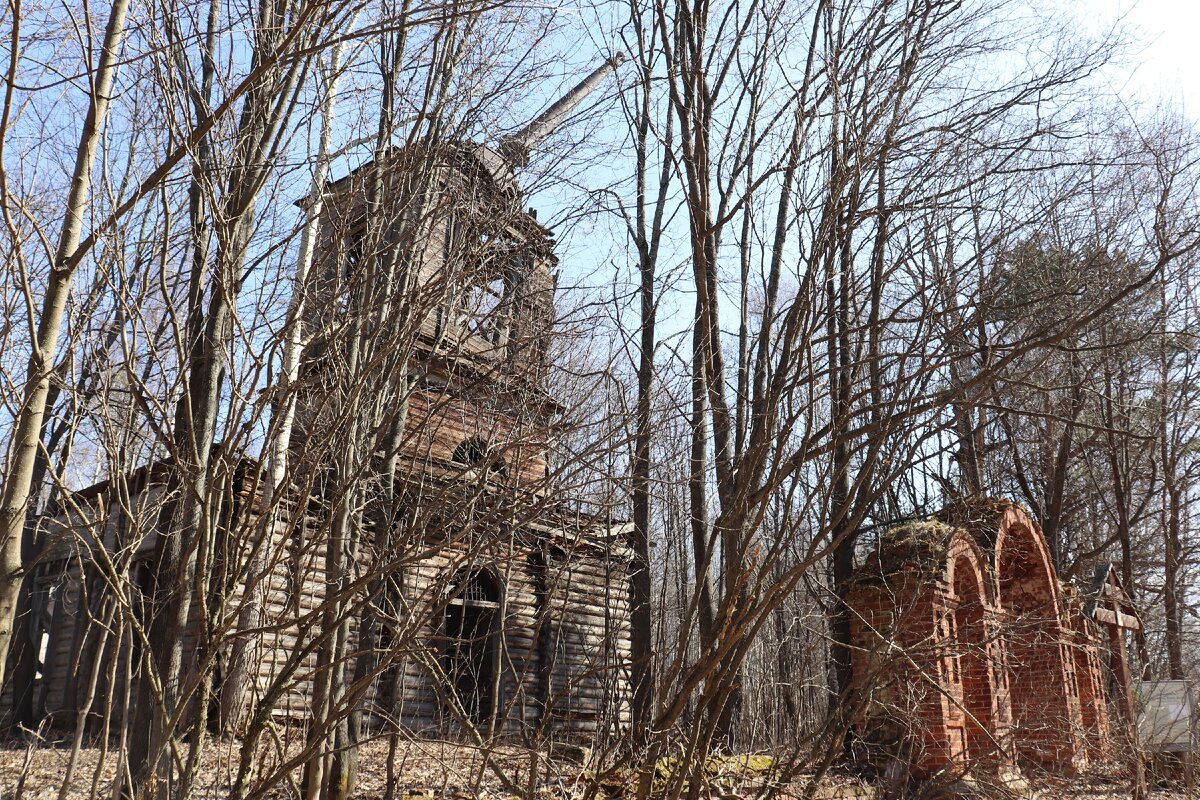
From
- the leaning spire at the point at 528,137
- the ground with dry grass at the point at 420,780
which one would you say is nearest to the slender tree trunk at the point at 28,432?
the leaning spire at the point at 528,137

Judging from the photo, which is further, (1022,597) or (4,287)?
(1022,597)

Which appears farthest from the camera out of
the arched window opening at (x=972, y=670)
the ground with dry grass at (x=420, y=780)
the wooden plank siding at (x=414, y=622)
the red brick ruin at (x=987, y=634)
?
the arched window opening at (x=972, y=670)

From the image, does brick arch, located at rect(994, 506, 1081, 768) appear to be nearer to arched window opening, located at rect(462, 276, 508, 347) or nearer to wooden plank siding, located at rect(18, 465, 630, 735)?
wooden plank siding, located at rect(18, 465, 630, 735)

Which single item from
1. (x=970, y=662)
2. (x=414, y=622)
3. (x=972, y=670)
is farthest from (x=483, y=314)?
(x=972, y=670)

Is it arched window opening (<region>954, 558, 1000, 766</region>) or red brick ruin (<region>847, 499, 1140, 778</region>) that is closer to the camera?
red brick ruin (<region>847, 499, 1140, 778</region>)

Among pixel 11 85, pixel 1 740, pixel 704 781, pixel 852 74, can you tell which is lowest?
pixel 1 740

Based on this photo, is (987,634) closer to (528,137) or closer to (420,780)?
(420,780)

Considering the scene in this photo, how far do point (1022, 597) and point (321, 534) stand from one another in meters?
11.8

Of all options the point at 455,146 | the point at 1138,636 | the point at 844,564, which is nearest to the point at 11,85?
the point at 455,146

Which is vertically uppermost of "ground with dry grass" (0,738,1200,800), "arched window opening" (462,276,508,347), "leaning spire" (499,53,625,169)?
"leaning spire" (499,53,625,169)

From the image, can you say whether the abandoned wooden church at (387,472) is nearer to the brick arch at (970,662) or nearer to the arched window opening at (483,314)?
the arched window opening at (483,314)

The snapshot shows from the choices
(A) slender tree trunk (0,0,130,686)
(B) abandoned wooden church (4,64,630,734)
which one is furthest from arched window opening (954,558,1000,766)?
(A) slender tree trunk (0,0,130,686)

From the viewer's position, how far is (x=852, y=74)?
425 cm

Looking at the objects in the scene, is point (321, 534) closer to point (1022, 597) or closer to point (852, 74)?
point (852, 74)
